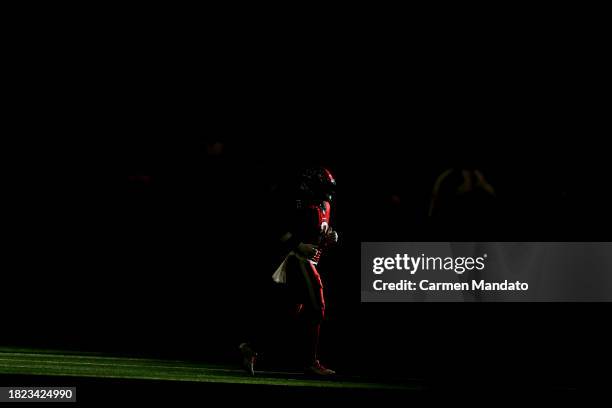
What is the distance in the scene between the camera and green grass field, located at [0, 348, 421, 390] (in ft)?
27.0

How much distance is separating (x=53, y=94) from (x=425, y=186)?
6.76m

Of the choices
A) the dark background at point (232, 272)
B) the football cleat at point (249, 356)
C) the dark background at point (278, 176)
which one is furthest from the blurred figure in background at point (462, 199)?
the football cleat at point (249, 356)

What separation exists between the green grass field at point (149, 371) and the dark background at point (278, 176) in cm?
108

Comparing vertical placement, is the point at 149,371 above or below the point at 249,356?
below

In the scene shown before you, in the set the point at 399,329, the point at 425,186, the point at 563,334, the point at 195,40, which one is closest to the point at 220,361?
the point at 399,329

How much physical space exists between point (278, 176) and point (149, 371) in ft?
19.5

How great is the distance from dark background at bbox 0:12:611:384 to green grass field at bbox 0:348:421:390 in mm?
1076

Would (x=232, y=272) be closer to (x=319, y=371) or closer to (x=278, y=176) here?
(x=278, y=176)

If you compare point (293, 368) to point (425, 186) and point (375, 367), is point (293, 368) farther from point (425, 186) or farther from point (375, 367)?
point (425, 186)

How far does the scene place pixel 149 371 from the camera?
916 centimetres

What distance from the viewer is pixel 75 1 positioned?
17.1 meters

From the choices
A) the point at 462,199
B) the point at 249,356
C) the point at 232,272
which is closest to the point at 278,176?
the point at 232,272

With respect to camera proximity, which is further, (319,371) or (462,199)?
(462,199)

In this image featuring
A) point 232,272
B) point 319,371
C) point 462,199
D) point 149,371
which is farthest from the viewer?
point 462,199
